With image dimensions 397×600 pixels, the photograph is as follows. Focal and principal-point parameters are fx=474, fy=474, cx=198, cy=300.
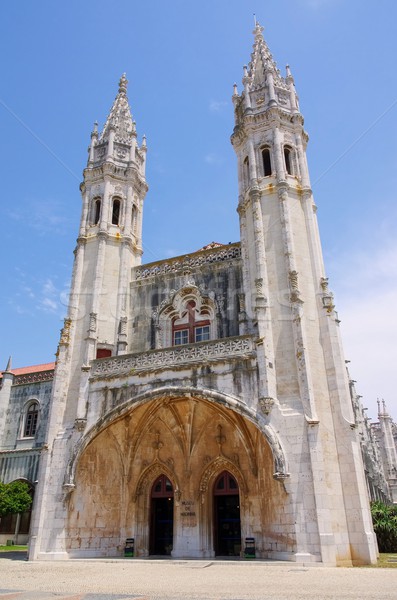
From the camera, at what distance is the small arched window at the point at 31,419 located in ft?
90.3

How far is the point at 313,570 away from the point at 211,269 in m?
13.3

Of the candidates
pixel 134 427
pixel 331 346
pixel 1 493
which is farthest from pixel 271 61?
pixel 1 493

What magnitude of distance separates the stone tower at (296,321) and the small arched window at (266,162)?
0.06 metres

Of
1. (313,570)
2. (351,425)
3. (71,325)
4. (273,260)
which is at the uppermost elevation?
(273,260)

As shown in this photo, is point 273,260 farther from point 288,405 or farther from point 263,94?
point 263,94

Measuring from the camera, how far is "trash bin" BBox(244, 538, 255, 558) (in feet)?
A: 56.6

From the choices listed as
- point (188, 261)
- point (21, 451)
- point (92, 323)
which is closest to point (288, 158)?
point (188, 261)

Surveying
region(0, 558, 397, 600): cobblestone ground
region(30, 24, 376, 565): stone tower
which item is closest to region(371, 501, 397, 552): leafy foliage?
region(30, 24, 376, 565): stone tower

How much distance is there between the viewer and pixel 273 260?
2053 centimetres

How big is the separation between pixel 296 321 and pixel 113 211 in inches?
511

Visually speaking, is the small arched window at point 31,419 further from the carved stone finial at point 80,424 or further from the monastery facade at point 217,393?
the carved stone finial at point 80,424

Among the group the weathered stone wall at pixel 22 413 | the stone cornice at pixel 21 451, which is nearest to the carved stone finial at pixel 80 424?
the stone cornice at pixel 21 451

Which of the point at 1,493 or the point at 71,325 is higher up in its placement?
the point at 71,325

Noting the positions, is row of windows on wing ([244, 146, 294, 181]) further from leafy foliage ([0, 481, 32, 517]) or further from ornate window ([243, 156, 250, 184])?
leafy foliage ([0, 481, 32, 517])
